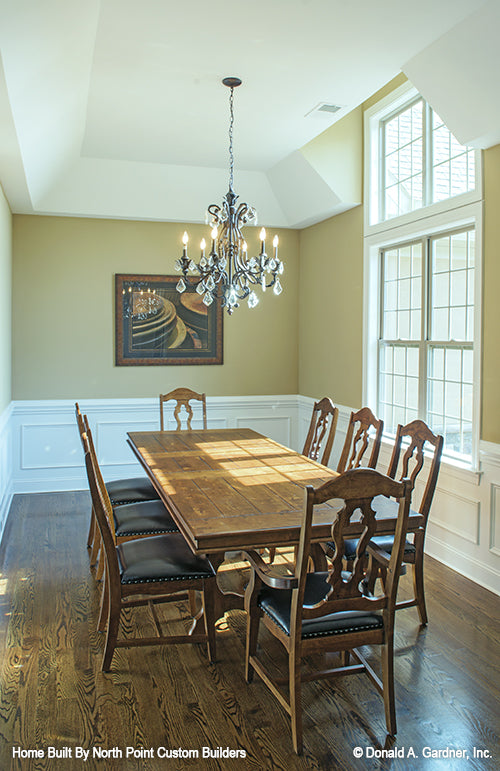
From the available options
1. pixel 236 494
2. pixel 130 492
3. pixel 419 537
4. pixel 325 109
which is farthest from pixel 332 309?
pixel 236 494

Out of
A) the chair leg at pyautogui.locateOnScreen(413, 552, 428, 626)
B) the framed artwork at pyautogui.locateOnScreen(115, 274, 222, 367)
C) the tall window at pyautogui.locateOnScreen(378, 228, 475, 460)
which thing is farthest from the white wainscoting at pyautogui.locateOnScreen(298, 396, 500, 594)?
the framed artwork at pyautogui.locateOnScreen(115, 274, 222, 367)

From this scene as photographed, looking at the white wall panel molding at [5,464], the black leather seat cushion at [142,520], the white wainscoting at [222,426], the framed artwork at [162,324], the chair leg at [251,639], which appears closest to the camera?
the chair leg at [251,639]

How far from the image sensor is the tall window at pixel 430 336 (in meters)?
4.11

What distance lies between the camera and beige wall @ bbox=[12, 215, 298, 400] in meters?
5.87

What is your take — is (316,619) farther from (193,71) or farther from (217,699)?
(193,71)

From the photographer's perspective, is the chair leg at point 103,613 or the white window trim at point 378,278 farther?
the white window trim at point 378,278

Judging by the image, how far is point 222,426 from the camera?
259 inches

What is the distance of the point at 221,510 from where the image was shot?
267 centimetres

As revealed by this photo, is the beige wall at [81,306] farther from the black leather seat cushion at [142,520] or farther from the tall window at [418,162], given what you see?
the black leather seat cushion at [142,520]

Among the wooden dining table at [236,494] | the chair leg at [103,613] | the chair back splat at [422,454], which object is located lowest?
the chair leg at [103,613]

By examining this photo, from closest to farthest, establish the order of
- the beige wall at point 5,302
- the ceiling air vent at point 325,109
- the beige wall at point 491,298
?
the beige wall at point 491,298 < the ceiling air vent at point 325,109 < the beige wall at point 5,302

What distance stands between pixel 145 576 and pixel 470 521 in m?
2.24

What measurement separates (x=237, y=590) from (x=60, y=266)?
12.4 feet

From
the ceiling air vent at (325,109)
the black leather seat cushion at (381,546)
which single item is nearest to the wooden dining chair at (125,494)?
the black leather seat cushion at (381,546)
